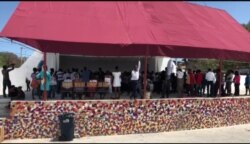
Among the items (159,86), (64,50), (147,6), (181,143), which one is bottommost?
(181,143)

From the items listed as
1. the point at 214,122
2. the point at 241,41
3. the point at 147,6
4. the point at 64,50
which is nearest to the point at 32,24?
the point at 64,50

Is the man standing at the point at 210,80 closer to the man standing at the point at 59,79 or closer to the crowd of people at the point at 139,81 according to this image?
the crowd of people at the point at 139,81

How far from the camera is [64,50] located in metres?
17.9

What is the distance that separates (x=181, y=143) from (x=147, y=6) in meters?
6.08

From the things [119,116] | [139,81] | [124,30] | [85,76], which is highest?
[124,30]

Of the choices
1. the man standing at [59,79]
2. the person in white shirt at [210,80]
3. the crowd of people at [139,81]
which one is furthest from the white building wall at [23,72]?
the person in white shirt at [210,80]

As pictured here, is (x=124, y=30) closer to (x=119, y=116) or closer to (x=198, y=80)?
(x=119, y=116)

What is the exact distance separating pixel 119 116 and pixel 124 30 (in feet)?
9.81

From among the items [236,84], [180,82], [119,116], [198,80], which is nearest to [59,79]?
[119,116]

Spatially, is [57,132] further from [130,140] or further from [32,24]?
[32,24]

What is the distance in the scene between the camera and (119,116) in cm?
1562

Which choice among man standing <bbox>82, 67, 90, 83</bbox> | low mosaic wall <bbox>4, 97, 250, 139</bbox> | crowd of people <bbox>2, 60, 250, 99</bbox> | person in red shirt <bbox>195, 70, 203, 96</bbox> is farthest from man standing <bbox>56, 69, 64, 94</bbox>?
person in red shirt <bbox>195, 70, 203, 96</bbox>

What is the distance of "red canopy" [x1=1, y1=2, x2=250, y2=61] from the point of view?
1497 centimetres

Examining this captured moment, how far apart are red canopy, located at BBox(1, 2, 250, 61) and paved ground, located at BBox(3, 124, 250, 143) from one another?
3052mm
